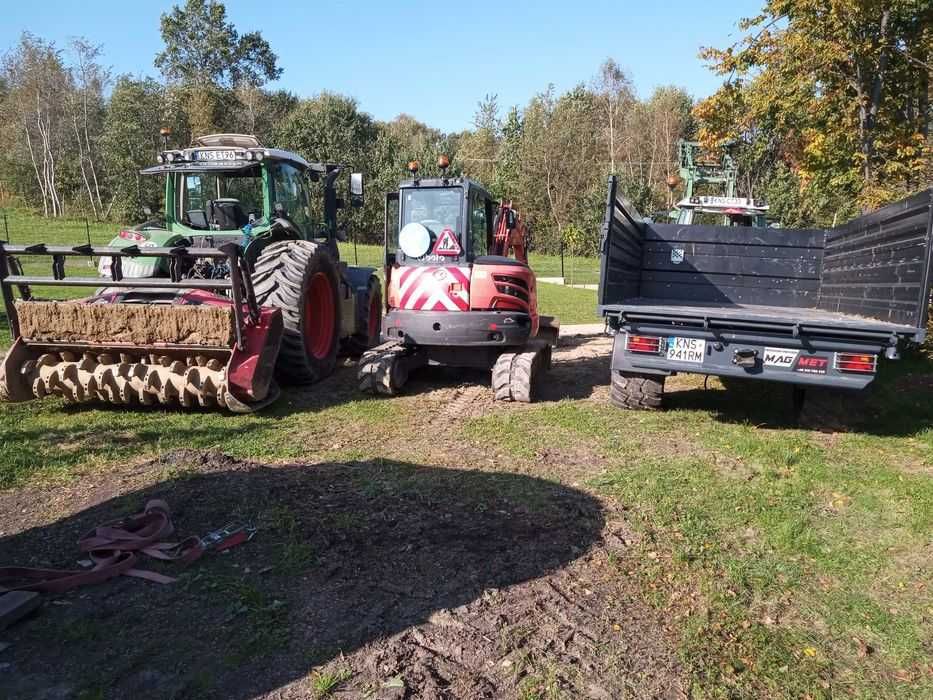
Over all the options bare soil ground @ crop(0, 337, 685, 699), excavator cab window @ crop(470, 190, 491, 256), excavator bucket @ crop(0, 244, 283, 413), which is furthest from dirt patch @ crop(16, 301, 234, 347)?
excavator cab window @ crop(470, 190, 491, 256)

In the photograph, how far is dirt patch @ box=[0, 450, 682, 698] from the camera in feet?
8.19

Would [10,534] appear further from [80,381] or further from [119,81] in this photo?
[119,81]

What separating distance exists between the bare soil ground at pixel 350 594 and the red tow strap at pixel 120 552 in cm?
6

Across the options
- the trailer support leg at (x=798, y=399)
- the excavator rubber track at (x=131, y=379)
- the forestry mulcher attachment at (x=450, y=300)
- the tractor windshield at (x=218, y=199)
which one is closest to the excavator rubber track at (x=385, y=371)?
the forestry mulcher attachment at (x=450, y=300)

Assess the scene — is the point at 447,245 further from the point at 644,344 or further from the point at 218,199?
the point at 218,199

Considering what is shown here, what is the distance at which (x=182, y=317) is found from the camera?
5.48 metres

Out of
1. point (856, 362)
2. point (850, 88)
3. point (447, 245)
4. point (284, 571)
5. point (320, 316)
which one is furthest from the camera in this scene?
point (850, 88)

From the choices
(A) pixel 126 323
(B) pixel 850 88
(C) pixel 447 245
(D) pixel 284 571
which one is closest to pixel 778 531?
(D) pixel 284 571

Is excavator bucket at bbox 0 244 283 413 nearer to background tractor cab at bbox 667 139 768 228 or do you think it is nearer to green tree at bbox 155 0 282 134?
background tractor cab at bbox 667 139 768 228

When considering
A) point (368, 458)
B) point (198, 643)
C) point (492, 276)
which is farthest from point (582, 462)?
point (198, 643)

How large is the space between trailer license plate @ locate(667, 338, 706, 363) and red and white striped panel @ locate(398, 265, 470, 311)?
200 centimetres

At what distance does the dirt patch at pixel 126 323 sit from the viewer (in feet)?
17.9

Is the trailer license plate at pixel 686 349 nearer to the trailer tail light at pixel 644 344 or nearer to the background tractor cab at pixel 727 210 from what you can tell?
the trailer tail light at pixel 644 344

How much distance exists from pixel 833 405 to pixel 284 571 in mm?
4857
